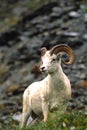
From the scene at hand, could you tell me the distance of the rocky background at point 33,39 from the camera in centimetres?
3503

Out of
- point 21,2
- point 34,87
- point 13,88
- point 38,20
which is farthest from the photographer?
point 21,2

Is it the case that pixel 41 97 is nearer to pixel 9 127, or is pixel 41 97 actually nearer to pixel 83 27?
pixel 9 127

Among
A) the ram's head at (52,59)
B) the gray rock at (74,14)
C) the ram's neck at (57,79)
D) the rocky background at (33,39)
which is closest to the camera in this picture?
the ram's head at (52,59)

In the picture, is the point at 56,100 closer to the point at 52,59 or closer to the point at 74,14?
the point at 52,59

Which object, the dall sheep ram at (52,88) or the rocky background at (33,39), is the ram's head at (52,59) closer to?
the dall sheep ram at (52,88)

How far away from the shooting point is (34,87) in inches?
687

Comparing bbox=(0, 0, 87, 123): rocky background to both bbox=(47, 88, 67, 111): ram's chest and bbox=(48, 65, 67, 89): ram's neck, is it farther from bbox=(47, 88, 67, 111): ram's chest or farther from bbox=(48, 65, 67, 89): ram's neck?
bbox=(47, 88, 67, 111): ram's chest

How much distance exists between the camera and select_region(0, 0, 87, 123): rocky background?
3503 centimetres

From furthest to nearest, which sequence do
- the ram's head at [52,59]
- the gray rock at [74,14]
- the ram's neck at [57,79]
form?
the gray rock at [74,14] → the ram's neck at [57,79] → the ram's head at [52,59]

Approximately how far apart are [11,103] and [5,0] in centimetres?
1878

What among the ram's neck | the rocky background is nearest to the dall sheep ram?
the ram's neck

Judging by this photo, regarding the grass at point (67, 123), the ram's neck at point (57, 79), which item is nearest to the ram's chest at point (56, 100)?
the ram's neck at point (57, 79)

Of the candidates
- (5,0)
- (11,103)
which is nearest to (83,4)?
(5,0)

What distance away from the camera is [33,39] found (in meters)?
41.4
